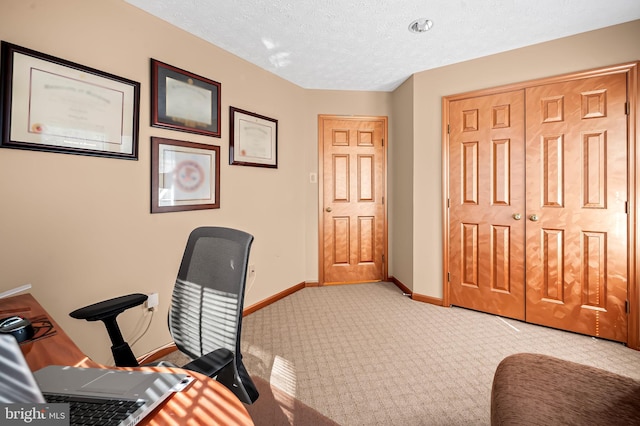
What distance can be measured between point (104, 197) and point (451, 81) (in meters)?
3.48

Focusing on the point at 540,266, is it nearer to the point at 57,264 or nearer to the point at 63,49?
the point at 57,264

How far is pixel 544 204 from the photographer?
2764 millimetres

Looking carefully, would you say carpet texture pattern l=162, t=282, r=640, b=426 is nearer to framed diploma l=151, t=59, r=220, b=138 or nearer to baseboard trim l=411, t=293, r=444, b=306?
baseboard trim l=411, t=293, r=444, b=306

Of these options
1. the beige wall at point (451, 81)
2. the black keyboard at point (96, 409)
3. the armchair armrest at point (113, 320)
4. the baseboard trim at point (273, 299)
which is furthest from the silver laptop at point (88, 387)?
the beige wall at point (451, 81)

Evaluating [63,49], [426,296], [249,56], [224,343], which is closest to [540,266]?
[426,296]

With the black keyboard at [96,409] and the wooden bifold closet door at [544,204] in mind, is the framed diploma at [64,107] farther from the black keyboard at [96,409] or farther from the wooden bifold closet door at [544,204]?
the wooden bifold closet door at [544,204]

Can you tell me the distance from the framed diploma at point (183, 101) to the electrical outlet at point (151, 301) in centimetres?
134

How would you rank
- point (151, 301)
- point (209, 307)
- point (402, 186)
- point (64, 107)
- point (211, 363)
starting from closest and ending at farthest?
point (211, 363)
point (209, 307)
point (64, 107)
point (151, 301)
point (402, 186)

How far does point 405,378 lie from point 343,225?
91.9 inches

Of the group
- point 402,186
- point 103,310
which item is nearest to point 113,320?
point 103,310

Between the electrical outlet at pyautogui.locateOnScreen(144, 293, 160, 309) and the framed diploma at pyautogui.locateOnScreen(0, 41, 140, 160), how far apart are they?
106 centimetres

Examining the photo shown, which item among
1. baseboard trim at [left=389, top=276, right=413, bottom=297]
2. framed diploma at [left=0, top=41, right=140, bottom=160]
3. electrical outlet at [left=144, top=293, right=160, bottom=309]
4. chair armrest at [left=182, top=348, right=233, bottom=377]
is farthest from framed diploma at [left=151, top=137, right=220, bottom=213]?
baseboard trim at [left=389, top=276, right=413, bottom=297]

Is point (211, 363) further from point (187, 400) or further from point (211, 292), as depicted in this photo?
point (211, 292)

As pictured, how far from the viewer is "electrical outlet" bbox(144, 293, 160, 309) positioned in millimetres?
2230
